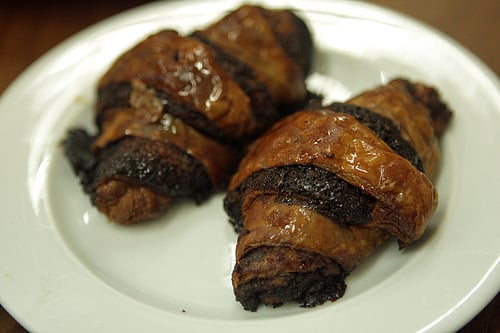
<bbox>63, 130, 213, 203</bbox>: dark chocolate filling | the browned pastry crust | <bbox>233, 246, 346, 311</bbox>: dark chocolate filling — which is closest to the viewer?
<bbox>233, 246, 346, 311</bbox>: dark chocolate filling

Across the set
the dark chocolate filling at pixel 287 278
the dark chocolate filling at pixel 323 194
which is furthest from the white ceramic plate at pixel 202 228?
the dark chocolate filling at pixel 323 194

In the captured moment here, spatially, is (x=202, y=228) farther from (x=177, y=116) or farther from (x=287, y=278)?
(x=287, y=278)

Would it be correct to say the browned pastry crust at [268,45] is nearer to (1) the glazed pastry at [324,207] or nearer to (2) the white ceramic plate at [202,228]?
(2) the white ceramic plate at [202,228]

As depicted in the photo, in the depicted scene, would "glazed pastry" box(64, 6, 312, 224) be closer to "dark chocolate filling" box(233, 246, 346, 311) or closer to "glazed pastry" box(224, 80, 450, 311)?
"glazed pastry" box(224, 80, 450, 311)

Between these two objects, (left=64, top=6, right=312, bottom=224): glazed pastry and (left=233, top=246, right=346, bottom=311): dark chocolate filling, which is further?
(left=64, top=6, right=312, bottom=224): glazed pastry

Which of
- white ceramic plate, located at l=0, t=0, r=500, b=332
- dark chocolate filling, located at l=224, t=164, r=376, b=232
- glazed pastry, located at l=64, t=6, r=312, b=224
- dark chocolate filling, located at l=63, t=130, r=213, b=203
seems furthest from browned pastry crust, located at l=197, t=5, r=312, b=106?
dark chocolate filling, located at l=224, t=164, r=376, b=232

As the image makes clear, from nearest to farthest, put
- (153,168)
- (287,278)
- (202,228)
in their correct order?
(287,278), (153,168), (202,228)

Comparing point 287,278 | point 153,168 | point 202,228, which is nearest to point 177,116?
point 153,168
